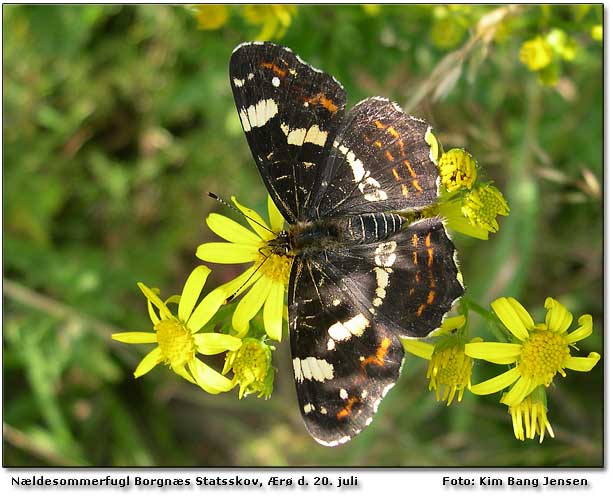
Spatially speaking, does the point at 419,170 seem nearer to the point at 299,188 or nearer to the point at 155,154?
the point at 299,188

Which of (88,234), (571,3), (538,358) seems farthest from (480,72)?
(88,234)

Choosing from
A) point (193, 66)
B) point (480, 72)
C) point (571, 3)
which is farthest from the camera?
point (193, 66)

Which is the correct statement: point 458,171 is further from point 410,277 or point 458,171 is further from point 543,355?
point 543,355

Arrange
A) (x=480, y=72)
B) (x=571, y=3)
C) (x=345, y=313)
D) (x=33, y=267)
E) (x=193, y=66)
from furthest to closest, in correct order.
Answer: (x=193, y=66)
(x=33, y=267)
(x=480, y=72)
(x=571, y=3)
(x=345, y=313)

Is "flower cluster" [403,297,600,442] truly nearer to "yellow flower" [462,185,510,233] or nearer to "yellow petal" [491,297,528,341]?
"yellow petal" [491,297,528,341]

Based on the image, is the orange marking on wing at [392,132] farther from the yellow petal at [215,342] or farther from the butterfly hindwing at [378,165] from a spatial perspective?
the yellow petal at [215,342]

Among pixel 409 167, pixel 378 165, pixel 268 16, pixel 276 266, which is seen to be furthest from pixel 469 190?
pixel 268 16

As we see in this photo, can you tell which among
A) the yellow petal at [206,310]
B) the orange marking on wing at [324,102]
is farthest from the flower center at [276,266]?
the orange marking on wing at [324,102]
